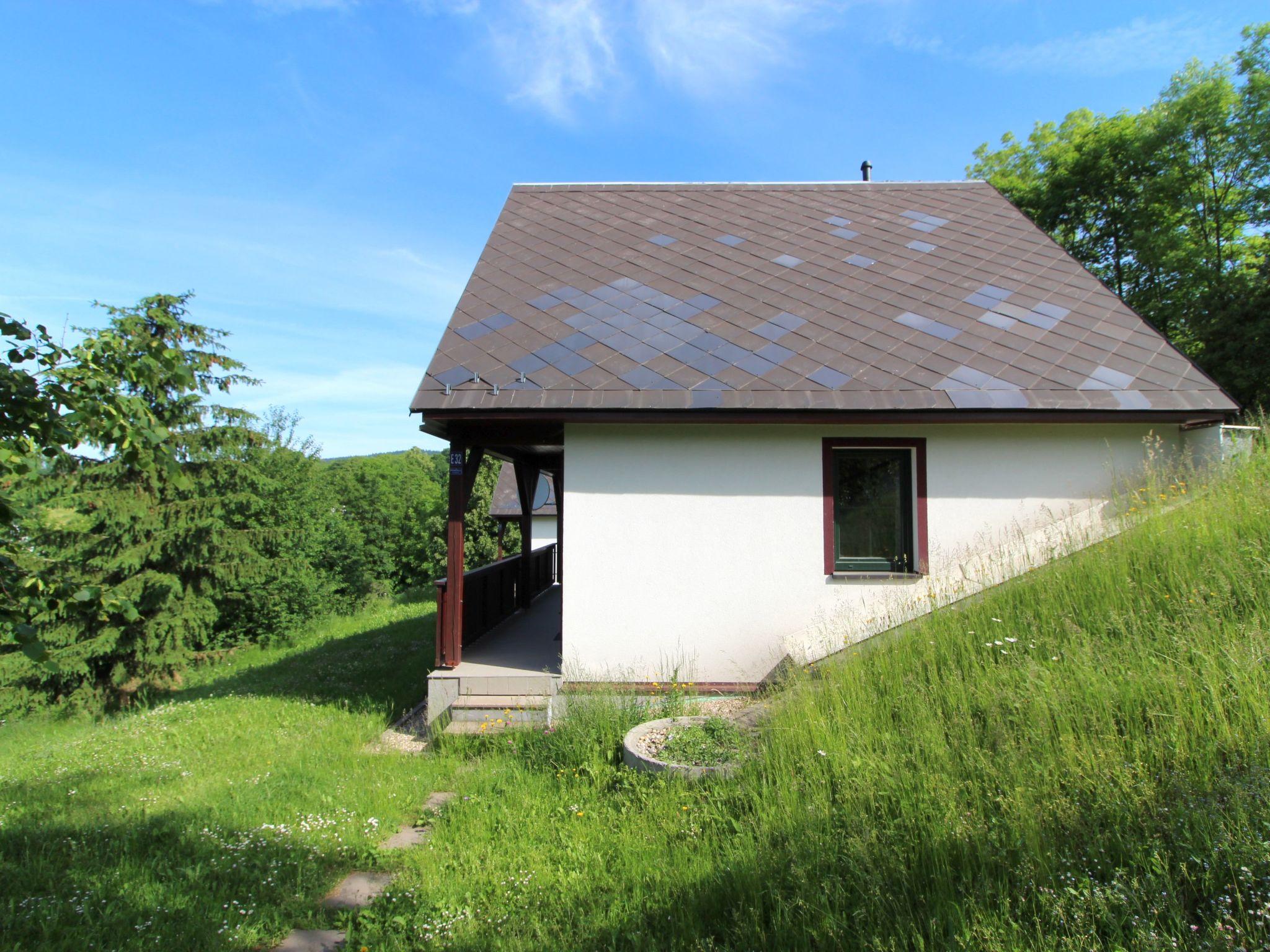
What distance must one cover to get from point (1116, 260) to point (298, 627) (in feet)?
89.5

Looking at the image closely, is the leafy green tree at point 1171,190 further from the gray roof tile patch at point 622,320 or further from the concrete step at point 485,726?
the concrete step at point 485,726

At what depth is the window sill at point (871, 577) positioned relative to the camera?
21.7 ft

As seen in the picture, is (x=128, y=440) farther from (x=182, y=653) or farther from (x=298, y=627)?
(x=298, y=627)

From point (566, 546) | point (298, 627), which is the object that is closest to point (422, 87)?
point (566, 546)

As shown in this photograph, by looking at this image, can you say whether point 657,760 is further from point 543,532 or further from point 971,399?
point 543,532

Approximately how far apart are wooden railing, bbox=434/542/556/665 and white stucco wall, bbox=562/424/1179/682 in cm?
131

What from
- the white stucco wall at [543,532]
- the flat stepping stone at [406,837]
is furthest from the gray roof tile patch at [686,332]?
→ the white stucco wall at [543,532]

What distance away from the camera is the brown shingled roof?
6480 mm

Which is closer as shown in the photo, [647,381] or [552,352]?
[647,381]

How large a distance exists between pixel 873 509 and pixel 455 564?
13.7ft

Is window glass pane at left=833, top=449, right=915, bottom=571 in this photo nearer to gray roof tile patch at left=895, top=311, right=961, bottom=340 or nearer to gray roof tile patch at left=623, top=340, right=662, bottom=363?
gray roof tile patch at left=895, top=311, right=961, bottom=340

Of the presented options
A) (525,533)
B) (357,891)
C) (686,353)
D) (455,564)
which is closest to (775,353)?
(686,353)

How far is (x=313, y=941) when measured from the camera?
3.20m

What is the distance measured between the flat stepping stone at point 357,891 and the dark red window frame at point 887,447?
4.53 meters
